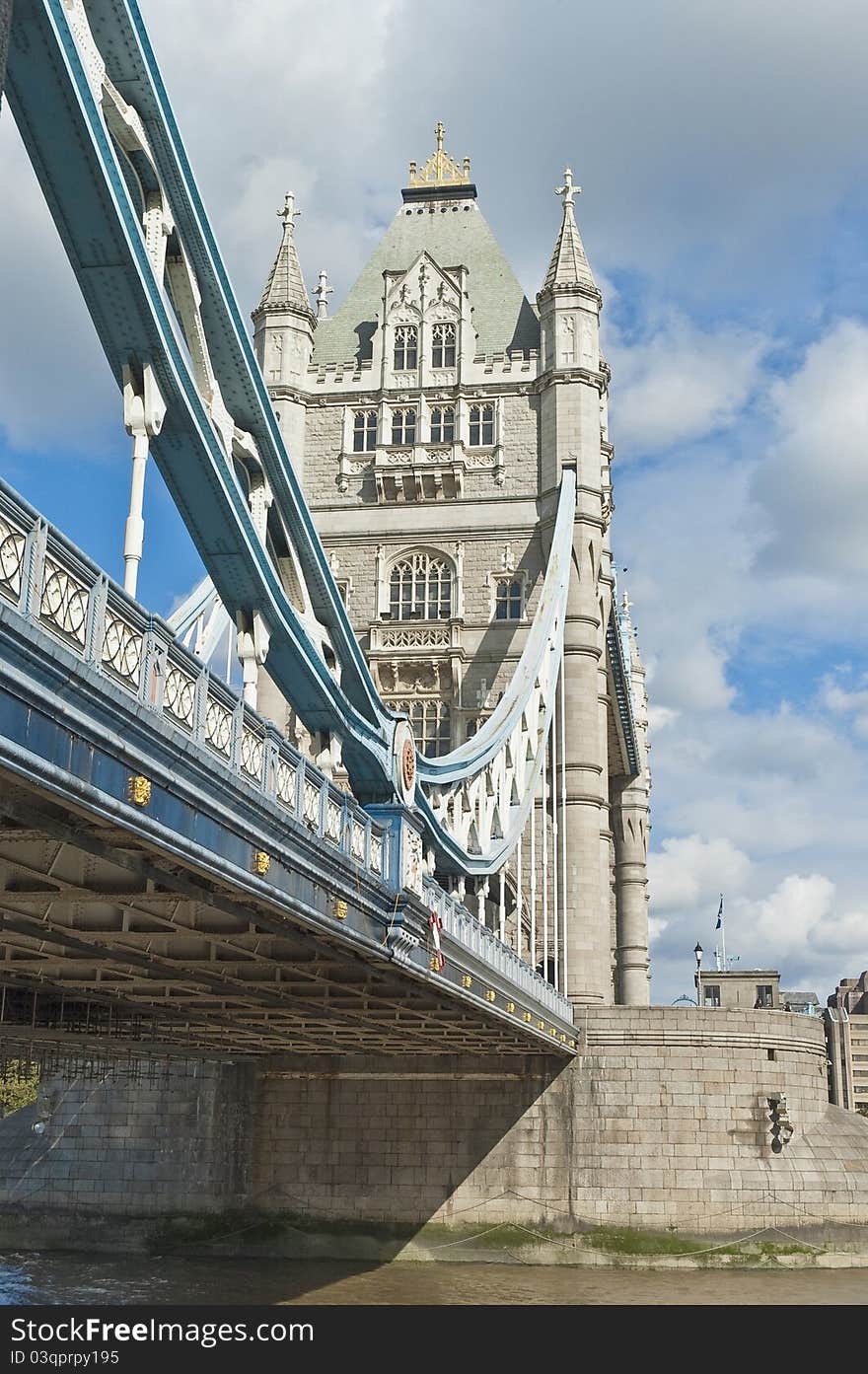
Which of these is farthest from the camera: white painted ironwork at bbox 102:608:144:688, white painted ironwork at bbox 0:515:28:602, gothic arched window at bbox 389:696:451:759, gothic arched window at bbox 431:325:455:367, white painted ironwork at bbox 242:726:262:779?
gothic arched window at bbox 431:325:455:367

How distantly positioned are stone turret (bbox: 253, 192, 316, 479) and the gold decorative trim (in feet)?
116

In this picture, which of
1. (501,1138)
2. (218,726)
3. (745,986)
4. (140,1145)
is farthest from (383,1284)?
(745,986)

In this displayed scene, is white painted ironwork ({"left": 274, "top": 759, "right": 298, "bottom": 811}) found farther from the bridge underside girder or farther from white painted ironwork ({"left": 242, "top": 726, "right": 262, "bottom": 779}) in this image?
the bridge underside girder

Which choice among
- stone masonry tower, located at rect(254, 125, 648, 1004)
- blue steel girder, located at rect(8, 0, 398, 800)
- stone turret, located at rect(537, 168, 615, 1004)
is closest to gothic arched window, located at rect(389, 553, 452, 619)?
stone masonry tower, located at rect(254, 125, 648, 1004)

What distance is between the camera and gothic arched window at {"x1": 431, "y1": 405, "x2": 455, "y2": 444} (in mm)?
45250

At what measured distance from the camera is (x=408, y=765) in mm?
19672

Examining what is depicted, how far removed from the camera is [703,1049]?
105 ft

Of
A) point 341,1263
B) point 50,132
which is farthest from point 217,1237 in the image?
point 50,132

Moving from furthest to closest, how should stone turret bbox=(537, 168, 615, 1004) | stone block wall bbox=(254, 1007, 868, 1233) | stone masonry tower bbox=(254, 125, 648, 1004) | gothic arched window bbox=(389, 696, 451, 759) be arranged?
gothic arched window bbox=(389, 696, 451, 759) → stone masonry tower bbox=(254, 125, 648, 1004) → stone turret bbox=(537, 168, 615, 1004) → stone block wall bbox=(254, 1007, 868, 1233)

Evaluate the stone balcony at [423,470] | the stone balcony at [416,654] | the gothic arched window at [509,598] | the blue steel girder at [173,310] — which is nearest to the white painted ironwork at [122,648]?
the blue steel girder at [173,310]

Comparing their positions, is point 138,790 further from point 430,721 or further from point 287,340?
point 287,340

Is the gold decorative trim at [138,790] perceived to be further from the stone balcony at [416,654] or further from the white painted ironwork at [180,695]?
the stone balcony at [416,654]

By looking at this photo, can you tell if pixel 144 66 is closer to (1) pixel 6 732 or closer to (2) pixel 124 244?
(2) pixel 124 244

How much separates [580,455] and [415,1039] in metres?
20.4
